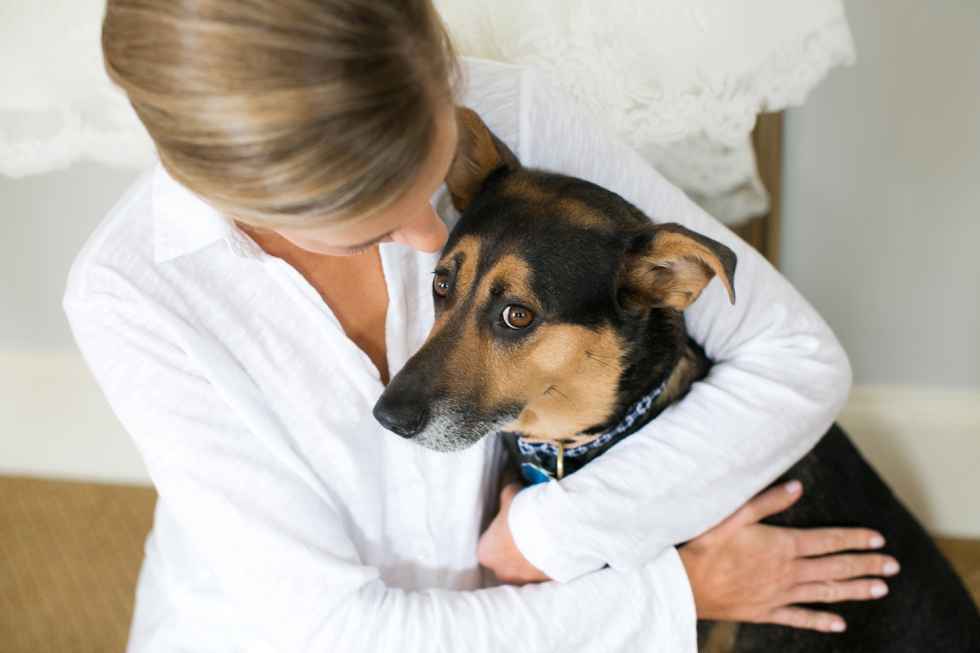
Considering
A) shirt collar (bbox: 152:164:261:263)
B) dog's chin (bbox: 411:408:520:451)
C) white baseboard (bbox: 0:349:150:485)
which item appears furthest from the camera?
white baseboard (bbox: 0:349:150:485)

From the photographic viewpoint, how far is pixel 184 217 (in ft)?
3.37

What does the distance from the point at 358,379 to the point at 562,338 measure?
0.36m

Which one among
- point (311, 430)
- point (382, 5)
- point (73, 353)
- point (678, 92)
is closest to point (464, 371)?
point (311, 430)

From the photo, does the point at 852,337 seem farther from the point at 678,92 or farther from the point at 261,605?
Answer: the point at 261,605

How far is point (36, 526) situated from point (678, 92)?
240cm

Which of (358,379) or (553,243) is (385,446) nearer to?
(358,379)

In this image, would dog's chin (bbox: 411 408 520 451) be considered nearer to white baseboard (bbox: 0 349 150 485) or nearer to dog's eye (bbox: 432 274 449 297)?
dog's eye (bbox: 432 274 449 297)

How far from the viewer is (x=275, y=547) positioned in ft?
3.55

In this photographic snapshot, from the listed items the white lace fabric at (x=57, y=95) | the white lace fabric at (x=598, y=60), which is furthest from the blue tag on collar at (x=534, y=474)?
the white lace fabric at (x=57, y=95)

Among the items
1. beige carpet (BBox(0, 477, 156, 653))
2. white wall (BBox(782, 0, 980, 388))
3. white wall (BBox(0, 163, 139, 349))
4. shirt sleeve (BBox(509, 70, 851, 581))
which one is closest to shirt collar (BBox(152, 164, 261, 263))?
shirt sleeve (BBox(509, 70, 851, 581))

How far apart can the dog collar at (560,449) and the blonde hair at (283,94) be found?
71 cm

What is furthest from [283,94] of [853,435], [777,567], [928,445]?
[928,445]

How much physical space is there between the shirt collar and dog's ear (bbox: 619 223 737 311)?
656mm

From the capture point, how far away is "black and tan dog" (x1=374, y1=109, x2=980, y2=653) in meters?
1.18
